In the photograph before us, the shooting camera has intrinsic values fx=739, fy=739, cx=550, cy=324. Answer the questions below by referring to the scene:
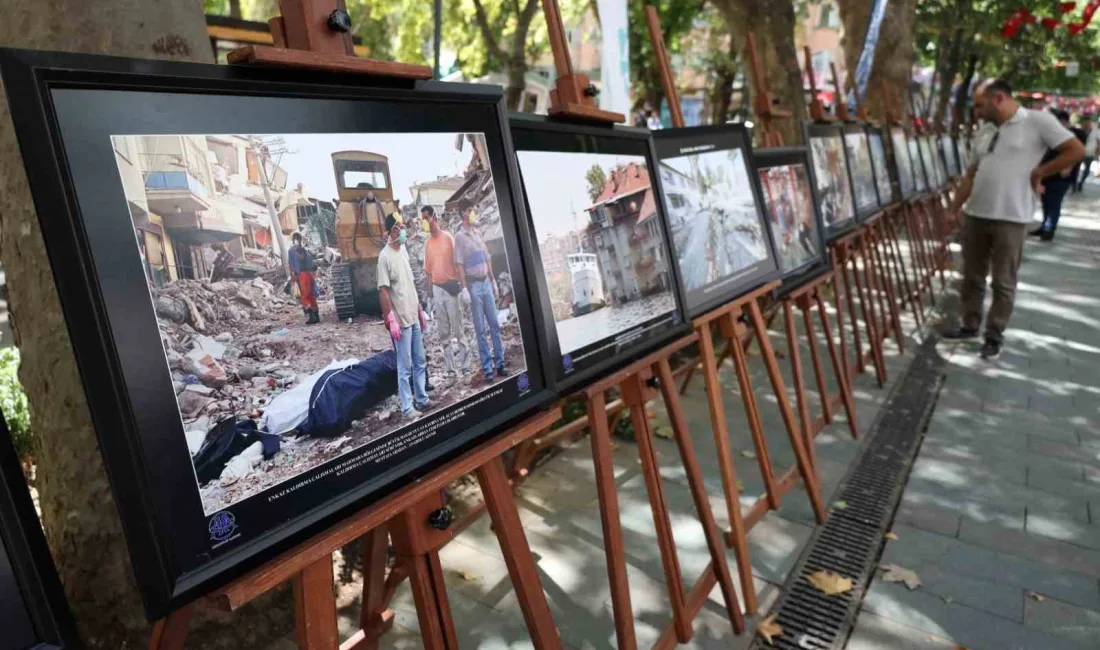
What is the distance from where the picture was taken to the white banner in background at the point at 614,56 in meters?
3.73

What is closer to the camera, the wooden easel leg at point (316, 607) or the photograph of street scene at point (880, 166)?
the wooden easel leg at point (316, 607)

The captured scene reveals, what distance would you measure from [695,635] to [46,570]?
2.20 metres

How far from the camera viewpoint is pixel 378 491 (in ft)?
4.58

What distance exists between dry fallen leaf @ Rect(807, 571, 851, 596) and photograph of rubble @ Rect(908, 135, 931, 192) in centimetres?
657

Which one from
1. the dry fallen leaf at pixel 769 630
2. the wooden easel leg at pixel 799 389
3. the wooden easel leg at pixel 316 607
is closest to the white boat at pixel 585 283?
the wooden easel leg at pixel 316 607

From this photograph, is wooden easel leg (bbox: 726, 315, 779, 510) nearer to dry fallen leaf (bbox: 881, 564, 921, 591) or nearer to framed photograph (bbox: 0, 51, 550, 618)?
dry fallen leaf (bbox: 881, 564, 921, 591)

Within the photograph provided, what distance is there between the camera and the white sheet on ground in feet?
4.03

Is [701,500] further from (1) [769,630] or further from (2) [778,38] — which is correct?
(2) [778,38]

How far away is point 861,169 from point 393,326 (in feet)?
16.9

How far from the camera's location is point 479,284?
1.68m

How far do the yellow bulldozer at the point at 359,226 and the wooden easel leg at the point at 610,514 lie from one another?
0.86 metres

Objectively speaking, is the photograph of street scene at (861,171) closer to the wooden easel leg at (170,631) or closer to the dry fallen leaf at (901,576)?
the dry fallen leaf at (901,576)

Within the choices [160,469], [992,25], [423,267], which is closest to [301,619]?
[160,469]

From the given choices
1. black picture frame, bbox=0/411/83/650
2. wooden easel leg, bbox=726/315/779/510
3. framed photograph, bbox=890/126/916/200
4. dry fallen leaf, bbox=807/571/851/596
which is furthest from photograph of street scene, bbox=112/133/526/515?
framed photograph, bbox=890/126/916/200
